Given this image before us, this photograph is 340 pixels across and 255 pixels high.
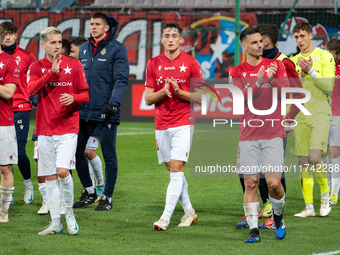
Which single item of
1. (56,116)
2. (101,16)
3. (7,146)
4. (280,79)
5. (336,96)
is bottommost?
(7,146)

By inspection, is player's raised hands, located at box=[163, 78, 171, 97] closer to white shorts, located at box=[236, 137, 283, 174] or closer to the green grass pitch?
white shorts, located at box=[236, 137, 283, 174]

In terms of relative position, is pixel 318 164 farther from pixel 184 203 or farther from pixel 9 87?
pixel 9 87

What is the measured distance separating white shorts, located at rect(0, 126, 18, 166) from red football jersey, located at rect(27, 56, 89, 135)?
1.81 feet

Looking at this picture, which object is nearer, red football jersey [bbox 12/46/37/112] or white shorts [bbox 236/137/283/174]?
white shorts [bbox 236/137/283/174]

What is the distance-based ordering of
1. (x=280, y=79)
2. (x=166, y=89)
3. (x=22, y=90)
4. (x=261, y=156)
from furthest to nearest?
(x=22, y=90) → (x=166, y=89) → (x=261, y=156) → (x=280, y=79)

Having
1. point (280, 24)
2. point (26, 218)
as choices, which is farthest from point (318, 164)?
point (280, 24)

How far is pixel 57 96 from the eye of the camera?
511 cm

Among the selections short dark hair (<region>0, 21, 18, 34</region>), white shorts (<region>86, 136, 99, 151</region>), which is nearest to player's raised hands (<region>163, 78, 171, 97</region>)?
white shorts (<region>86, 136, 99, 151</region>)

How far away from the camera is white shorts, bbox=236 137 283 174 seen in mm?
4750

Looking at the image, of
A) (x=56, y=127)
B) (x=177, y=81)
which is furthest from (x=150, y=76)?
(x=56, y=127)

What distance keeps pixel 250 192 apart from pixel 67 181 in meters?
1.78

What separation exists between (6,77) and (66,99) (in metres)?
0.86

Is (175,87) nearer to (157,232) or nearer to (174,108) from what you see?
(174,108)

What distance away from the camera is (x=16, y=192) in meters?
7.53
